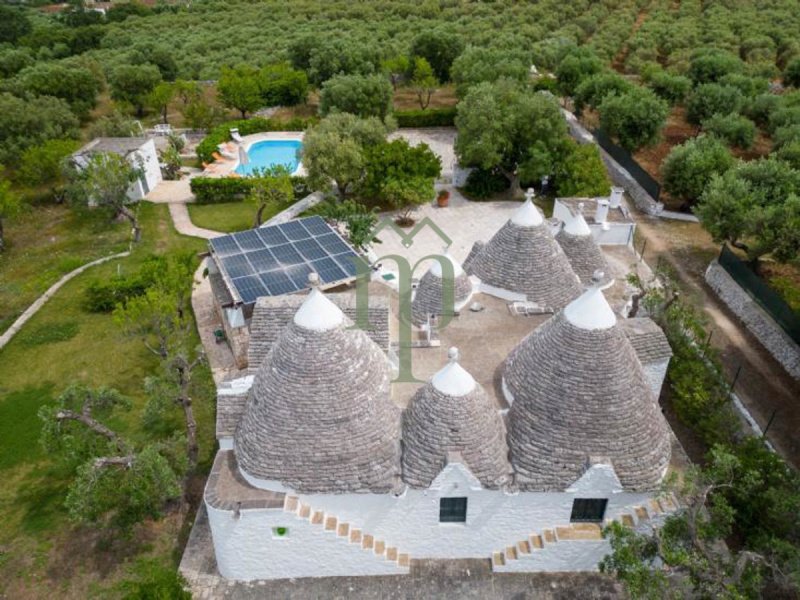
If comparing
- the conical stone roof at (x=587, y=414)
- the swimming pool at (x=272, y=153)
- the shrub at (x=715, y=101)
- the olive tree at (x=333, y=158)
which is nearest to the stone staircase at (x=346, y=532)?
the conical stone roof at (x=587, y=414)

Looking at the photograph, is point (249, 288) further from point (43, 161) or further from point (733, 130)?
point (733, 130)

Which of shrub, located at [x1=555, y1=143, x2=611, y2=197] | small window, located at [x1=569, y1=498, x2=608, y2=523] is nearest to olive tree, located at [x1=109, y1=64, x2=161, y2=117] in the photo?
shrub, located at [x1=555, y1=143, x2=611, y2=197]

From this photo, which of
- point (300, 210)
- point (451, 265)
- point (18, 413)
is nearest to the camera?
point (451, 265)

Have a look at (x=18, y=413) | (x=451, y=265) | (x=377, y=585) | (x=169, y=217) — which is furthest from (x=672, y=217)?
(x=18, y=413)

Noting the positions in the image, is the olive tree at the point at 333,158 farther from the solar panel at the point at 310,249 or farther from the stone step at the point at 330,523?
the stone step at the point at 330,523

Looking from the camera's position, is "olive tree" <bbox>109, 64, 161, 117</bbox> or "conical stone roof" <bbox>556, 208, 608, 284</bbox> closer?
"conical stone roof" <bbox>556, 208, 608, 284</bbox>

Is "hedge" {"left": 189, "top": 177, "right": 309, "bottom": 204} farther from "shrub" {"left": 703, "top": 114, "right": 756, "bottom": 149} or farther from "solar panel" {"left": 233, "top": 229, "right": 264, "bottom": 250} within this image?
"shrub" {"left": 703, "top": 114, "right": 756, "bottom": 149}

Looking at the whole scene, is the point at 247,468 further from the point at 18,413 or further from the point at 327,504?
the point at 18,413

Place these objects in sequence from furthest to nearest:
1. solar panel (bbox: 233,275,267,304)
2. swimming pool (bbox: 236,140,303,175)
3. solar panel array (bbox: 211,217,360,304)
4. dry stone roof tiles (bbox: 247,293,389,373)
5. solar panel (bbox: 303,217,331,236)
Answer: swimming pool (bbox: 236,140,303,175) → solar panel (bbox: 303,217,331,236) → solar panel array (bbox: 211,217,360,304) → solar panel (bbox: 233,275,267,304) → dry stone roof tiles (bbox: 247,293,389,373)
